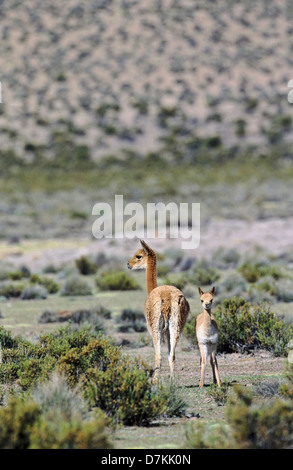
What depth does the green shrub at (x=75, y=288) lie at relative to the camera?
67.5 feet

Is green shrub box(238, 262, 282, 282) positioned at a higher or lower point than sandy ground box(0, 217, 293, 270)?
lower

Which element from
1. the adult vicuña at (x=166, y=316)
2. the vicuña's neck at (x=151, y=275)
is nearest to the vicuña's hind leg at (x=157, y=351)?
the adult vicuña at (x=166, y=316)

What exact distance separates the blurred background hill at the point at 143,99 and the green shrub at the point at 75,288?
29920 millimetres

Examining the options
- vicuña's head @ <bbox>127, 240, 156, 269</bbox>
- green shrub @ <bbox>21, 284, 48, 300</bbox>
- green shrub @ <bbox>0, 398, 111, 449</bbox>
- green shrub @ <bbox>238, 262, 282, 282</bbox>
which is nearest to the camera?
green shrub @ <bbox>0, 398, 111, 449</bbox>

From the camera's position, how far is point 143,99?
2520 inches

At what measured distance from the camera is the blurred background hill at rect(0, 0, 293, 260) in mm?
57094

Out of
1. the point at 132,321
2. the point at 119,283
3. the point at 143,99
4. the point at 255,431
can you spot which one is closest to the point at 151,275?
the point at 255,431

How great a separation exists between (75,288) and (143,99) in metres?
45.1

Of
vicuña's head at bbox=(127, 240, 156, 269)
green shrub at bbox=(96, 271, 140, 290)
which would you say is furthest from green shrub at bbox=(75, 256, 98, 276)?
vicuña's head at bbox=(127, 240, 156, 269)

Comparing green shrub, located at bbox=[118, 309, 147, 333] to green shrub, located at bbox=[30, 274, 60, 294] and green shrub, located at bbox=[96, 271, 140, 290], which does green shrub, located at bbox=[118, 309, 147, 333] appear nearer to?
green shrub, located at bbox=[96, 271, 140, 290]

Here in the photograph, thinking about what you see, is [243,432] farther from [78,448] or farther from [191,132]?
[191,132]

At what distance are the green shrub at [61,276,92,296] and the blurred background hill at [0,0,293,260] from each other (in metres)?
29.9

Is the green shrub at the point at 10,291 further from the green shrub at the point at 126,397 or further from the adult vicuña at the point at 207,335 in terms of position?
the green shrub at the point at 126,397

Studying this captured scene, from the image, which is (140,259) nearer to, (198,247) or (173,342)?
(173,342)
